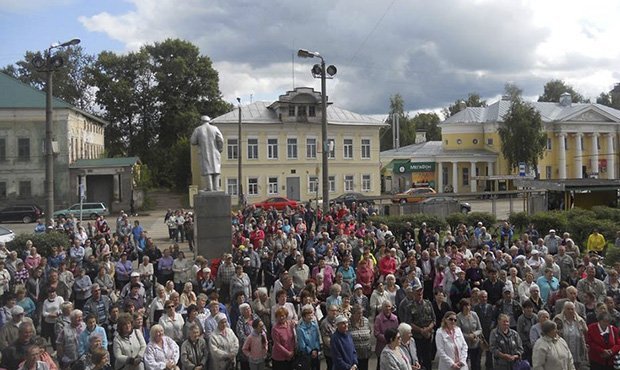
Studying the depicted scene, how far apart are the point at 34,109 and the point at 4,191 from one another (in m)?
6.11

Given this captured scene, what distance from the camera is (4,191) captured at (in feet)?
142

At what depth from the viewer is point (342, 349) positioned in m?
7.73

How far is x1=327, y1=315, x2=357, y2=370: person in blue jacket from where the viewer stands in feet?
25.3

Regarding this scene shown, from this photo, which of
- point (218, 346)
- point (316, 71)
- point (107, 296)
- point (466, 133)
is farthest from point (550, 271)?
point (466, 133)

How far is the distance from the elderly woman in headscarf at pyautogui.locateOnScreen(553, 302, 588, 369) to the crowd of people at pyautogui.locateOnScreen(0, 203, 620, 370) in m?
0.01

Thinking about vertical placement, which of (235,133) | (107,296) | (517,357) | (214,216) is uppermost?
(235,133)

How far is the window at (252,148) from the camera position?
4641cm

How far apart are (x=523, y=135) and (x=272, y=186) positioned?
24.4 meters

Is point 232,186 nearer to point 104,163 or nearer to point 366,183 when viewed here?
point 104,163

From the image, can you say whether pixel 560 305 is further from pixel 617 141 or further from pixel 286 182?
pixel 617 141

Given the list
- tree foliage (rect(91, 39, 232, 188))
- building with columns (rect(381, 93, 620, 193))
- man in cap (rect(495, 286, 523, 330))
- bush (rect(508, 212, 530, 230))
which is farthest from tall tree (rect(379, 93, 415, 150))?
man in cap (rect(495, 286, 523, 330))

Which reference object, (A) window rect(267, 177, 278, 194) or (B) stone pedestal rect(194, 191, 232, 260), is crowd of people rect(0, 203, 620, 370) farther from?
(A) window rect(267, 177, 278, 194)

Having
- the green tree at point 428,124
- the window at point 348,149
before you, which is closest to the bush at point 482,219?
the window at point 348,149

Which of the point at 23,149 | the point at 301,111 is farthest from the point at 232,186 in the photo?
the point at 23,149
